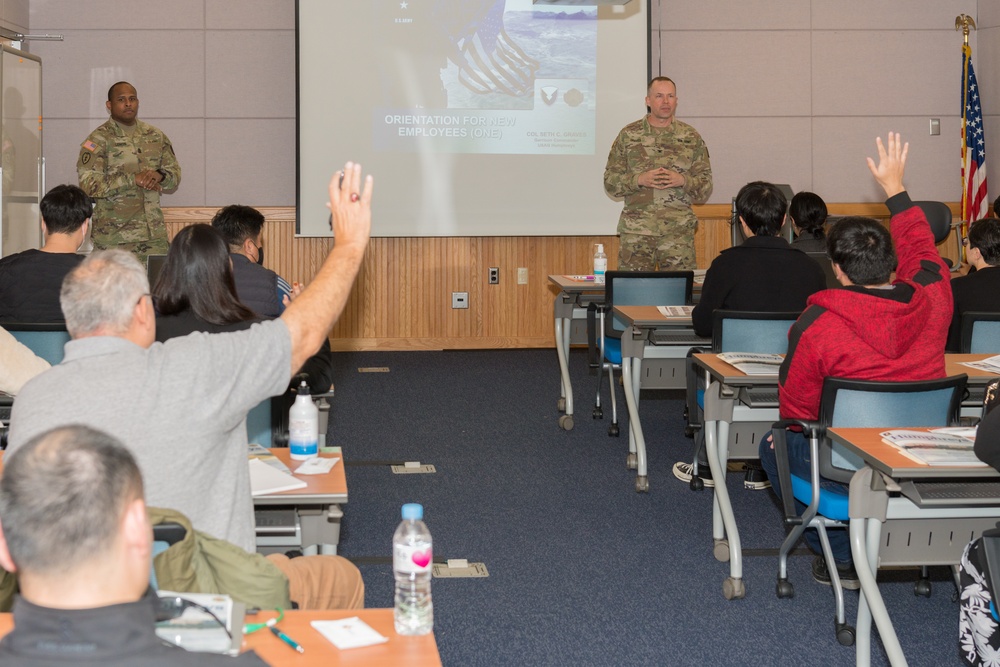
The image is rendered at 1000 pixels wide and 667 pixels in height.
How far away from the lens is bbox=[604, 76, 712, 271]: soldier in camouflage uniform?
698 centimetres

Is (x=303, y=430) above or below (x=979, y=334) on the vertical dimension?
below

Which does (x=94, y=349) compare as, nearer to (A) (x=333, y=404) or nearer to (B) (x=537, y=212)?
(A) (x=333, y=404)

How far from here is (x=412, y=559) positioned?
1987mm

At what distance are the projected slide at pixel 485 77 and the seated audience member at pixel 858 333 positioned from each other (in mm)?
5354

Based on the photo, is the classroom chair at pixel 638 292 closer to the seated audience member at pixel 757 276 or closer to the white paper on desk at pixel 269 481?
the seated audience member at pixel 757 276

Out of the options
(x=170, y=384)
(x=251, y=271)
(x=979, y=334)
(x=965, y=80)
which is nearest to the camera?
(x=170, y=384)

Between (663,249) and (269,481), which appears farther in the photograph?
(663,249)

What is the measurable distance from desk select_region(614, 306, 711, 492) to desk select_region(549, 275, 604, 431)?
2.90 feet

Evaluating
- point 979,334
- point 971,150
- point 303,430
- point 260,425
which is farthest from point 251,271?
point 971,150

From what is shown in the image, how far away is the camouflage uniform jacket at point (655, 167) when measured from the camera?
704 centimetres

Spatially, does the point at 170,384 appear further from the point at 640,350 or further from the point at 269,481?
the point at 640,350

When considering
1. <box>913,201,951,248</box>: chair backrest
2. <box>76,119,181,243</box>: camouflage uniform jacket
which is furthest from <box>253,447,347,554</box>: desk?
<box>913,201,951,248</box>: chair backrest

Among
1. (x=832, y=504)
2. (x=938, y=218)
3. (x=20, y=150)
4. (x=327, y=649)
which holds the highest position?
(x=20, y=150)

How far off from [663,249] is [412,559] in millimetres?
5381
